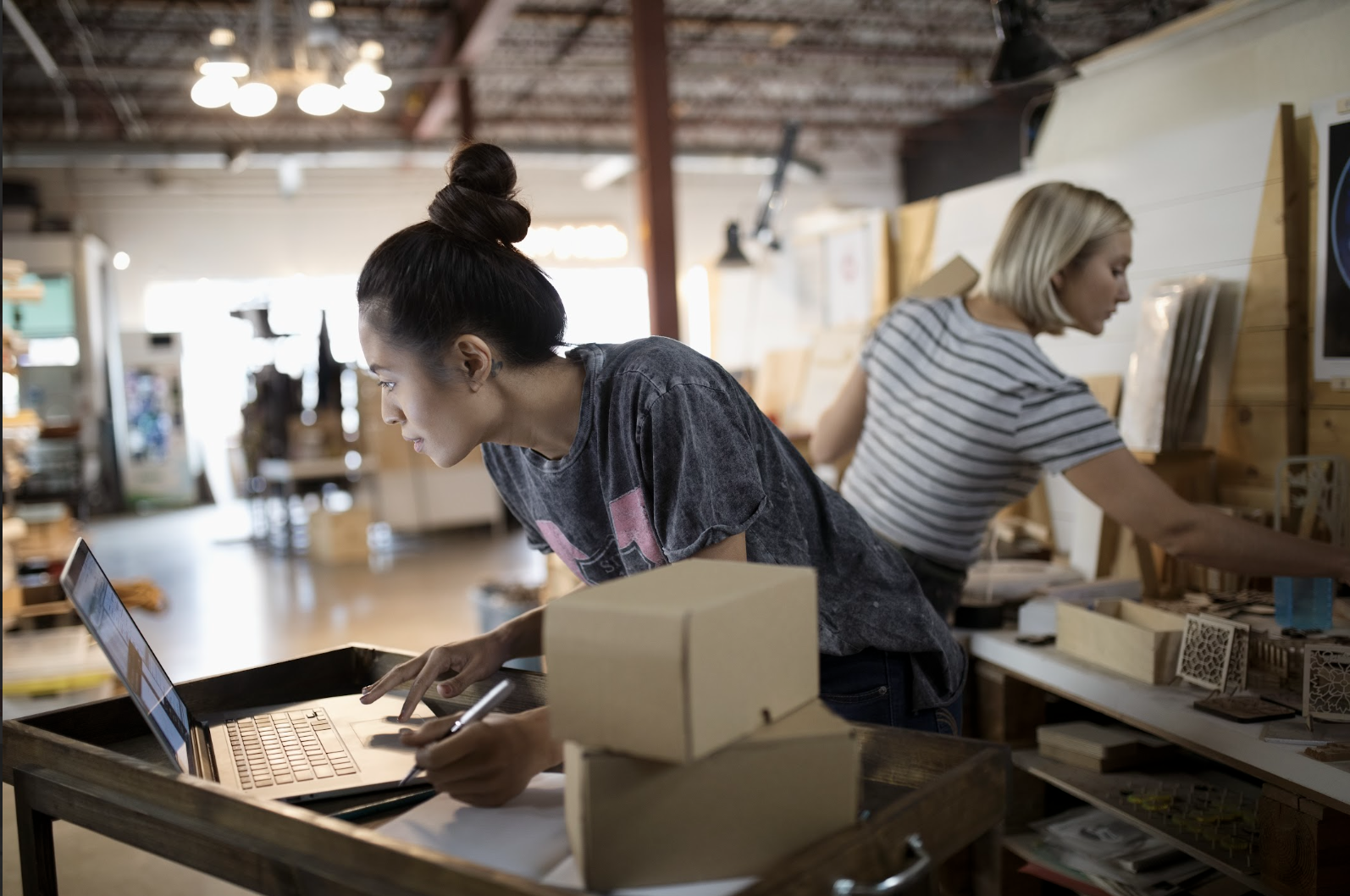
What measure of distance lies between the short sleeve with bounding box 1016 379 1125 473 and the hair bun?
103 cm

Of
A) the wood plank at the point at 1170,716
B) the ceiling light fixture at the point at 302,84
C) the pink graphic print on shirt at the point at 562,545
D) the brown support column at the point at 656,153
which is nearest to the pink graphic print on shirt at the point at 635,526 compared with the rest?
the pink graphic print on shirt at the point at 562,545

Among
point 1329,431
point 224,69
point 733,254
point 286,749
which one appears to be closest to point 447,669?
point 286,749

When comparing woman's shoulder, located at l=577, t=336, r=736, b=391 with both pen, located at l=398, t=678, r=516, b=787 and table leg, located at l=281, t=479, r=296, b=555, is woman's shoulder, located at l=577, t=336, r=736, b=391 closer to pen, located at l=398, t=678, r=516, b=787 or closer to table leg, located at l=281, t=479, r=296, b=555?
pen, located at l=398, t=678, r=516, b=787

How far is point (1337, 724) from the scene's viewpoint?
1728 mm

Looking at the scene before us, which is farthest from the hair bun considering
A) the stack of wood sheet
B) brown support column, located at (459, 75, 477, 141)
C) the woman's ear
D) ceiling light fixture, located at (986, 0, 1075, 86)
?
brown support column, located at (459, 75, 477, 141)

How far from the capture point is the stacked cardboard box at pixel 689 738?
2.81 feet

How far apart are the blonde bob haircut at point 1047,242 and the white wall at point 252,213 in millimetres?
10722

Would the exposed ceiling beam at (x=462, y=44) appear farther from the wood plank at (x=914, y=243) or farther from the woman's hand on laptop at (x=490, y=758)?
the woman's hand on laptop at (x=490, y=758)

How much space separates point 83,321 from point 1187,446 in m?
12.0

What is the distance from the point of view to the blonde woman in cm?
192

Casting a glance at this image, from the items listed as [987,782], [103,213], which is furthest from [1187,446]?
[103,213]

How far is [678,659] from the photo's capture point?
0.83 m

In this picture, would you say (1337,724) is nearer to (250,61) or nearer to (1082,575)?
(1082,575)

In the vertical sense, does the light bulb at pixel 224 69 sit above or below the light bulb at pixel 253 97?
above
